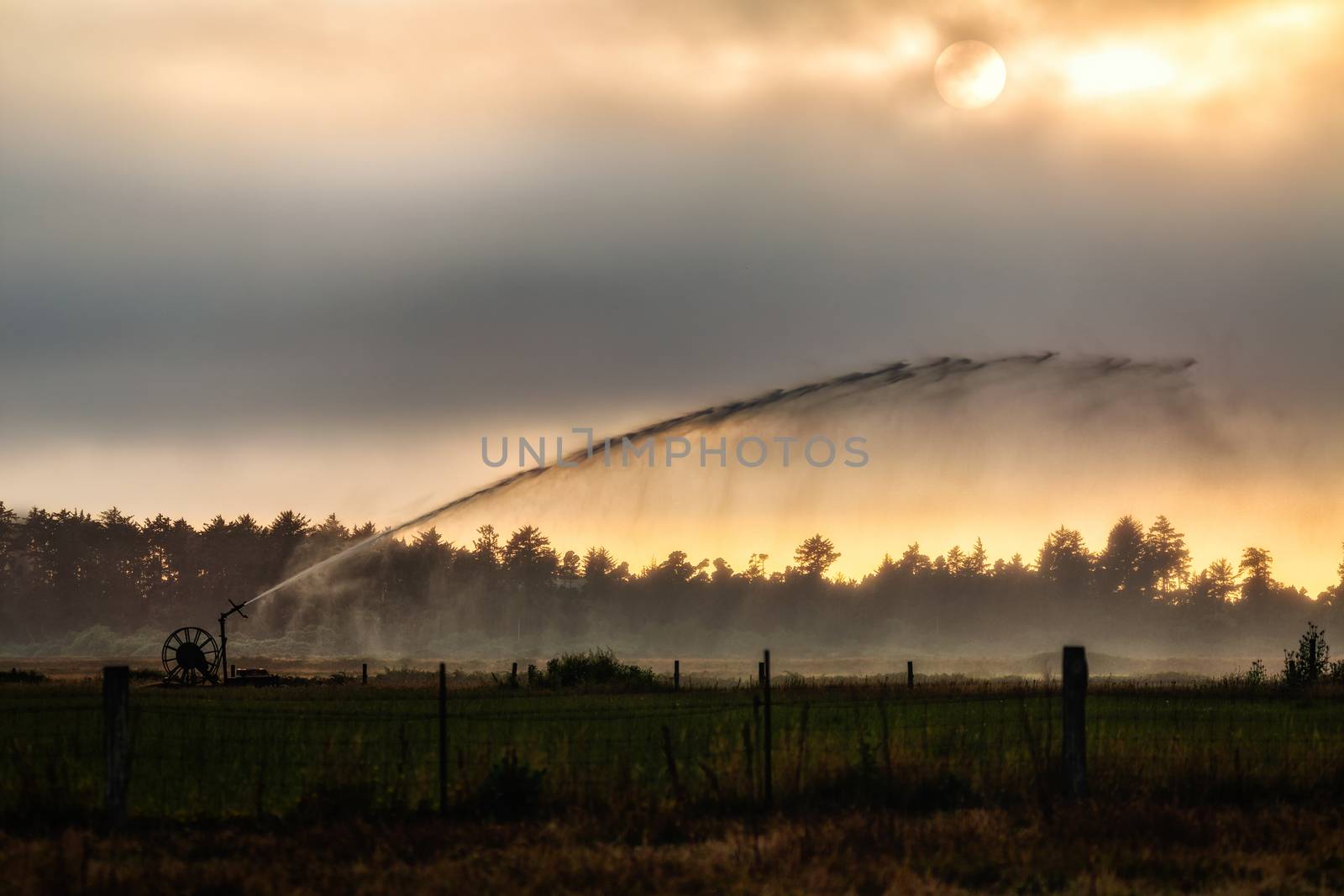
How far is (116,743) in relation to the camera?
1697cm

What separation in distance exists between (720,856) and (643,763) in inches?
295

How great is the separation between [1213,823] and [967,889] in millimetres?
4559

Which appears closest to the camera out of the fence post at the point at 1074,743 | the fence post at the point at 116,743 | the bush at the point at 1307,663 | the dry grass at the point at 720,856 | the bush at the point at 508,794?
the dry grass at the point at 720,856

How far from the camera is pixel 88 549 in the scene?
180125mm

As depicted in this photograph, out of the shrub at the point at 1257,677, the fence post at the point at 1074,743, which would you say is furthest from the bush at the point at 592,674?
the fence post at the point at 1074,743

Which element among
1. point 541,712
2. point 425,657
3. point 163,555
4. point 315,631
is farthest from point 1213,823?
point 163,555

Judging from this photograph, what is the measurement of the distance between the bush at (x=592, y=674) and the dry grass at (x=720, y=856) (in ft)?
131

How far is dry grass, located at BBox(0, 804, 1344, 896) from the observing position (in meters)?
14.2

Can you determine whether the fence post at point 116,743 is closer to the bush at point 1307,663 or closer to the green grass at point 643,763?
the green grass at point 643,763

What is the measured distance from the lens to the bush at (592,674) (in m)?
57.3

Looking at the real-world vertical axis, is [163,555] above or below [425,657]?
above

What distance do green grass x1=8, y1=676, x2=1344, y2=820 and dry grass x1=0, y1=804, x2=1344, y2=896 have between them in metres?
0.94

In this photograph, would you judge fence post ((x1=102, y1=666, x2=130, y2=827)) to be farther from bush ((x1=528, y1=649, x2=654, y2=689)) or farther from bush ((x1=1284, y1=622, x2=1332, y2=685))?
bush ((x1=1284, y1=622, x2=1332, y2=685))

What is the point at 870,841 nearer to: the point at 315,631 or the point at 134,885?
the point at 134,885
